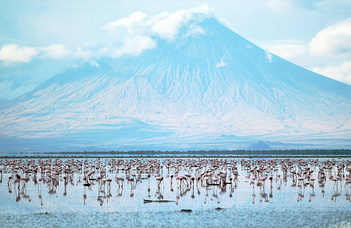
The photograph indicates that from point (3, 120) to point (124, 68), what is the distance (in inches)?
1678

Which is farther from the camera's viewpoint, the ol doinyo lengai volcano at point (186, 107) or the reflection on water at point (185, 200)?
the ol doinyo lengai volcano at point (186, 107)

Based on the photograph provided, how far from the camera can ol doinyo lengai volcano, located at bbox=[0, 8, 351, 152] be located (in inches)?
5551

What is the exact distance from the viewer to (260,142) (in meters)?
125

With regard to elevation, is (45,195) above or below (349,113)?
below

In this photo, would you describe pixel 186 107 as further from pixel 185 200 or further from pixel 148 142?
pixel 185 200

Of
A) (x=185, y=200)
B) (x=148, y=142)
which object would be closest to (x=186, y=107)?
(x=148, y=142)

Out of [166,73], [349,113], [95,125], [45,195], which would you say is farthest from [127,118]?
[45,195]

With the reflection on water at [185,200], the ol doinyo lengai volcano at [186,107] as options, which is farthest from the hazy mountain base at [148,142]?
the reflection on water at [185,200]

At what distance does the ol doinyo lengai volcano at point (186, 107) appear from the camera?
141 metres

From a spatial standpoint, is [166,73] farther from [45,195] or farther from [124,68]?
[45,195]

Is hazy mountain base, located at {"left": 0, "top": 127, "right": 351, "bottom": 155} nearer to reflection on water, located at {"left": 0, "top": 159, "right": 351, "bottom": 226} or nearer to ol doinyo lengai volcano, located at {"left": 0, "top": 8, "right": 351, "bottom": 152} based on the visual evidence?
ol doinyo lengai volcano, located at {"left": 0, "top": 8, "right": 351, "bottom": 152}

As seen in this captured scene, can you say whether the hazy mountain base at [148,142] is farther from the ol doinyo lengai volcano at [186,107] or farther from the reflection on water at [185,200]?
the reflection on water at [185,200]

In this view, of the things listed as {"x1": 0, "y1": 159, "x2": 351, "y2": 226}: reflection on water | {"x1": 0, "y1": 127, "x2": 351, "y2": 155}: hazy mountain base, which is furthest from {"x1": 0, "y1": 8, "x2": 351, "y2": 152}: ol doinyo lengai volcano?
{"x1": 0, "y1": 159, "x2": 351, "y2": 226}: reflection on water

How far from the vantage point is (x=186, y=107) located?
488ft
